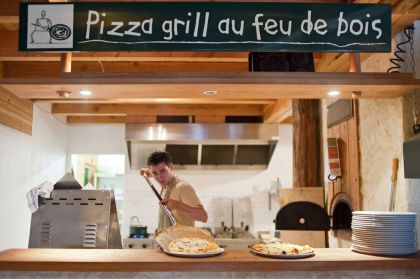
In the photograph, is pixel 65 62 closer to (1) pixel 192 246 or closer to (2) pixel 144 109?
(1) pixel 192 246

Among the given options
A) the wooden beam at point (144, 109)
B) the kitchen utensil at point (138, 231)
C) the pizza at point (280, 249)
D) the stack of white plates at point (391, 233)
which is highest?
the wooden beam at point (144, 109)

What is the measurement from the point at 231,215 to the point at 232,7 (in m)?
5.01

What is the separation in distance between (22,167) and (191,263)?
13.2 ft

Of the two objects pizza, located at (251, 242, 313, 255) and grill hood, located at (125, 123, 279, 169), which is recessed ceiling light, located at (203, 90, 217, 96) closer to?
pizza, located at (251, 242, 313, 255)

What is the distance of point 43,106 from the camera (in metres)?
6.18

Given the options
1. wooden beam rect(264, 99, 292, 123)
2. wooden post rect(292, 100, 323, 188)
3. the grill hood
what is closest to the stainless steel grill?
wooden post rect(292, 100, 323, 188)

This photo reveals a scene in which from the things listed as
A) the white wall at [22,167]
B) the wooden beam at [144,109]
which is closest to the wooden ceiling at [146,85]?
the wooden beam at [144,109]

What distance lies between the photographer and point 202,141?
6.54 metres

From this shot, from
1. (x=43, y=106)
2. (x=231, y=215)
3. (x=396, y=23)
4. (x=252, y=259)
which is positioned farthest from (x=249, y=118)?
(x=252, y=259)

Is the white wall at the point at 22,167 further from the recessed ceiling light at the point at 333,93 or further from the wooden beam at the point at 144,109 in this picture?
the recessed ceiling light at the point at 333,93

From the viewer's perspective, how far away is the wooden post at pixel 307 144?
15.3 feet

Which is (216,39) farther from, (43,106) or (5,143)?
(43,106)

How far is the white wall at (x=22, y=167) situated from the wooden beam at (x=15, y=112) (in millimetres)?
86

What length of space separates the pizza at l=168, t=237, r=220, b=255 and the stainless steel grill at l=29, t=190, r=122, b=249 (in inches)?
24.6
